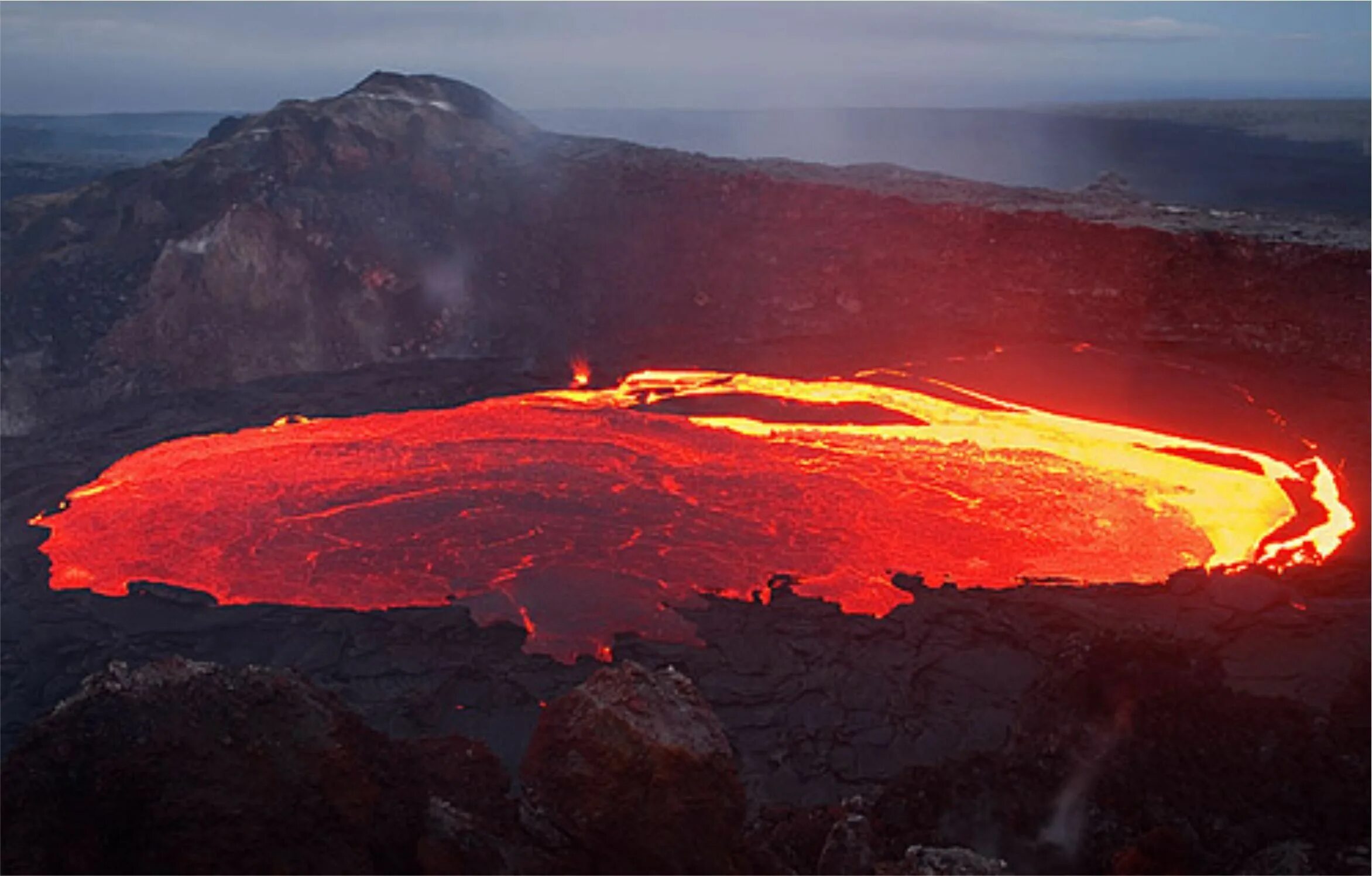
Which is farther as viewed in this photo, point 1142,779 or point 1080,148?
point 1080,148

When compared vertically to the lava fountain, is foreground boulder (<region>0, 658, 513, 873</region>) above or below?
above

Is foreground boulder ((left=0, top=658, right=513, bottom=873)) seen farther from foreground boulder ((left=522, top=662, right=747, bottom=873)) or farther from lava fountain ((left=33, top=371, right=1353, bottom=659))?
lava fountain ((left=33, top=371, right=1353, bottom=659))

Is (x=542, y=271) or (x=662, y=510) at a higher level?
(x=542, y=271)

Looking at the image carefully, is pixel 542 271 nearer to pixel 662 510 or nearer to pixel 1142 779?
pixel 662 510

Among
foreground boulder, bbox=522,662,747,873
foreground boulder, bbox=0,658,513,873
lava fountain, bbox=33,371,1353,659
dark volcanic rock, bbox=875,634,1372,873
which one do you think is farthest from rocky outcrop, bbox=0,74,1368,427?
foreground boulder, bbox=0,658,513,873

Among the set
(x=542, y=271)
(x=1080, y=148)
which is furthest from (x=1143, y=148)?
(x=542, y=271)

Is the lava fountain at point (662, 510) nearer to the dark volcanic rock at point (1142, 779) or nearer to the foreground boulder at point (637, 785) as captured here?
the dark volcanic rock at point (1142, 779)

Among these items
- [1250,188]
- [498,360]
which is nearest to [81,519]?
[498,360]
